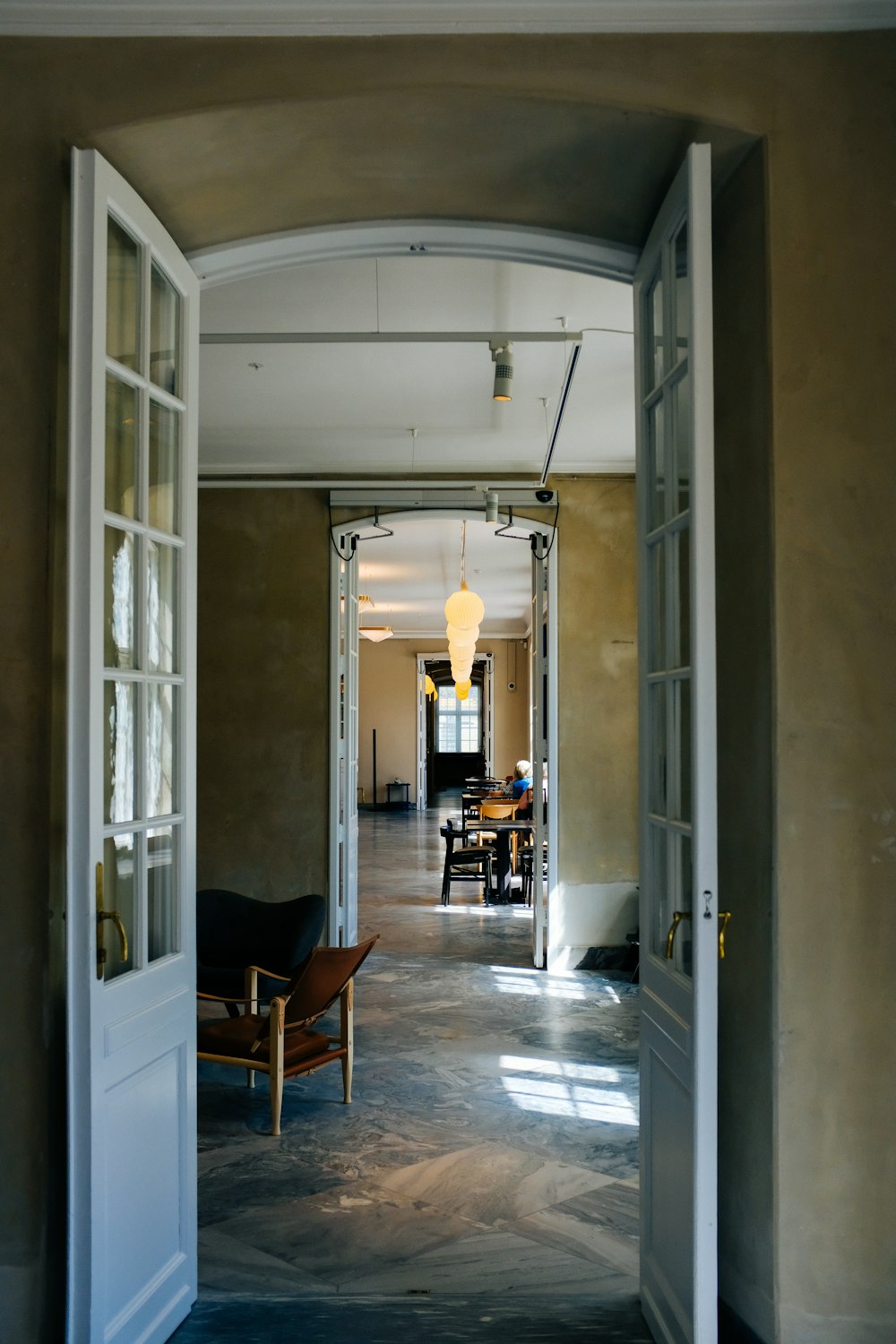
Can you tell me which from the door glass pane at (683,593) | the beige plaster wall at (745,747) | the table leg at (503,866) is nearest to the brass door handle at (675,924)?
the beige plaster wall at (745,747)

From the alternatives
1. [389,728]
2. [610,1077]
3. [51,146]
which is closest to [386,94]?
[51,146]

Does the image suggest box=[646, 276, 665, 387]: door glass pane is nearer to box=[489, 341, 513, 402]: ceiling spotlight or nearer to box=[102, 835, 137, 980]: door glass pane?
box=[489, 341, 513, 402]: ceiling spotlight

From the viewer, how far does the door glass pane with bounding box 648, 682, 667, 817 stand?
2.92 meters

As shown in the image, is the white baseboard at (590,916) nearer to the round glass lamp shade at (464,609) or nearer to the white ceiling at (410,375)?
the round glass lamp shade at (464,609)

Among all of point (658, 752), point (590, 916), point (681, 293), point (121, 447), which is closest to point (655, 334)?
point (681, 293)

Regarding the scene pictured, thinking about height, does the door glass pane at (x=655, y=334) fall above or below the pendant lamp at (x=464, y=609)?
above

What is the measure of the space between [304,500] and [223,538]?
2.29 feet

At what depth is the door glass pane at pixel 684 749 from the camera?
8.83ft

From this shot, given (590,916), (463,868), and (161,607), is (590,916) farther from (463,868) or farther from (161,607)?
(161,607)

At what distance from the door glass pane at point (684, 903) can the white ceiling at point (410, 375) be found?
301cm

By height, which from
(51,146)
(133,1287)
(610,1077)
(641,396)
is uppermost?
(51,146)

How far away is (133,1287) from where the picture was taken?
8.93 ft

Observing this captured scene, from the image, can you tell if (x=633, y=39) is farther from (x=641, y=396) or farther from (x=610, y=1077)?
(x=610, y=1077)

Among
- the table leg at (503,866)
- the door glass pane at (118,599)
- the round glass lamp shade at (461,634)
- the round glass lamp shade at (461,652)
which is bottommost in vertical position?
the table leg at (503,866)
